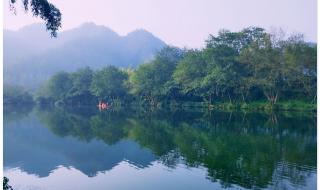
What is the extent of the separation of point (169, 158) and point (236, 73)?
99.7 feet

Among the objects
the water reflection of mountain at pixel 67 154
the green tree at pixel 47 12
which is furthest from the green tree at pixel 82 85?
the green tree at pixel 47 12

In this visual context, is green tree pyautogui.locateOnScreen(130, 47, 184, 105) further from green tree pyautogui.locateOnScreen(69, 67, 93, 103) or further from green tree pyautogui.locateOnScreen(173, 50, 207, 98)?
green tree pyautogui.locateOnScreen(69, 67, 93, 103)

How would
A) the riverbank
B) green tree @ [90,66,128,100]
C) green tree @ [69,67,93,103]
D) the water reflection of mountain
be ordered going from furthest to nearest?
green tree @ [69,67,93,103]
green tree @ [90,66,128,100]
the riverbank
the water reflection of mountain

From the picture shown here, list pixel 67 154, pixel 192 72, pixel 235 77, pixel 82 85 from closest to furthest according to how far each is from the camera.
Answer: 1. pixel 67 154
2. pixel 235 77
3. pixel 192 72
4. pixel 82 85

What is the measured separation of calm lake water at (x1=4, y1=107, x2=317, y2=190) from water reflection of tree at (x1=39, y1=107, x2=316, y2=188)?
35 mm

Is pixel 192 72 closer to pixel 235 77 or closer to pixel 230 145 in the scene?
pixel 235 77

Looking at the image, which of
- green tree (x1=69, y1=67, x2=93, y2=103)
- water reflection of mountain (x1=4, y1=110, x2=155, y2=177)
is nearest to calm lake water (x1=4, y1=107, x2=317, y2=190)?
water reflection of mountain (x1=4, y1=110, x2=155, y2=177)

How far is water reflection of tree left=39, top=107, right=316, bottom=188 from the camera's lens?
571 inches

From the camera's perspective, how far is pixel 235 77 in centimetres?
4672

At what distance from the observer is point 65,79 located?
277 ft

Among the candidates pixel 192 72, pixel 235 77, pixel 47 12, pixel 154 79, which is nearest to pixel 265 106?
pixel 235 77

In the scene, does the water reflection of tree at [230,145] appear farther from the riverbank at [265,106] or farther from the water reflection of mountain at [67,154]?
the riverbank at [265,106]

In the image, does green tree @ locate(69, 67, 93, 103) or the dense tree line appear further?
green tree @ locate(69, 67, 93, 103)

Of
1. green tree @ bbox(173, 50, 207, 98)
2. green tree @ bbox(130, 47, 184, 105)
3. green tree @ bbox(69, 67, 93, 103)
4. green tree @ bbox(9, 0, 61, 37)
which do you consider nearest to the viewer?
green tree @ bbox(9, 0, 61, 37)
